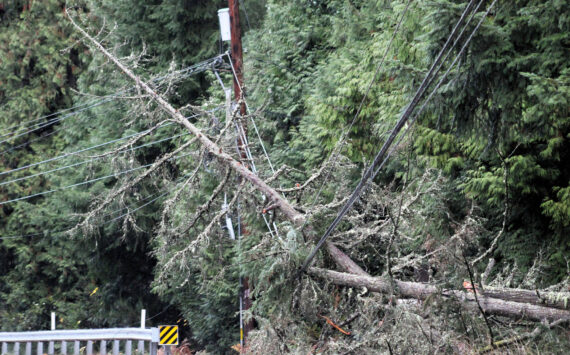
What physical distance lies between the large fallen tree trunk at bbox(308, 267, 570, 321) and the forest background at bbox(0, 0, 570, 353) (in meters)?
0.10

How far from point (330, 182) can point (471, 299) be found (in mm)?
4013

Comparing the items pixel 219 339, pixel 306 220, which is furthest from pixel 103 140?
pixel 306 220

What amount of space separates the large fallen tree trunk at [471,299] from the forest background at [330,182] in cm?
10

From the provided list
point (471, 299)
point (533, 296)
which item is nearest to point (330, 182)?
point (471, 299)

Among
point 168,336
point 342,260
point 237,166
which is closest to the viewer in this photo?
point 342,260

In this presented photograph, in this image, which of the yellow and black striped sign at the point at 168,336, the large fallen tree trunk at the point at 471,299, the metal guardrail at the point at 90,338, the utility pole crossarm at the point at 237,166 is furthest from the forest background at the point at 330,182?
the metal guardrail at the point at 90,338

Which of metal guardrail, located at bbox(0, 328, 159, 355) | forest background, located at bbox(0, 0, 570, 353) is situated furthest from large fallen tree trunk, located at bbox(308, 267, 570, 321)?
metal guardrail, located at bbox(0, 328, 159, 355)

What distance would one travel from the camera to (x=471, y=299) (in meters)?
6.80

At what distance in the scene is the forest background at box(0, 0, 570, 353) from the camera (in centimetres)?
804

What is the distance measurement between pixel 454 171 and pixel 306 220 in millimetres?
3698

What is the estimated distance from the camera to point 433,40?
25.9 feet

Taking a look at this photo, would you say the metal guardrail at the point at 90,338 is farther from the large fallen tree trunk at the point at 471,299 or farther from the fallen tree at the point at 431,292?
the large fallen tree trunk at the point at 471,299

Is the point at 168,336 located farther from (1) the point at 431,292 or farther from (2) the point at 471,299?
(2) the point at 471,299

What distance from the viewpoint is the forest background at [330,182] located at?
26.4ft
